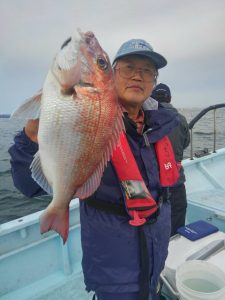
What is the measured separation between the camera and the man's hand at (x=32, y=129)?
1.74 meters

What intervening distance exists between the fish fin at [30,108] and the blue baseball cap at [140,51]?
0.84 meters

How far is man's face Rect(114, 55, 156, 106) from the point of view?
2.24 m

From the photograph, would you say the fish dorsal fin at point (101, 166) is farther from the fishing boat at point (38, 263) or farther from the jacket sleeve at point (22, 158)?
the fishing boat at point (38, 263)

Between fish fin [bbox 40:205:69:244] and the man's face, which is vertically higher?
the man's face

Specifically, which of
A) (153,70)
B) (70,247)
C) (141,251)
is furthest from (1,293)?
(153,70)

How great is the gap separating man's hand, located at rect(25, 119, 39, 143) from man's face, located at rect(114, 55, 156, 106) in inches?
30.5

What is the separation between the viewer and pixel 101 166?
5.64ft

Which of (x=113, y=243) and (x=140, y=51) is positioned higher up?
(x=140, y=51)

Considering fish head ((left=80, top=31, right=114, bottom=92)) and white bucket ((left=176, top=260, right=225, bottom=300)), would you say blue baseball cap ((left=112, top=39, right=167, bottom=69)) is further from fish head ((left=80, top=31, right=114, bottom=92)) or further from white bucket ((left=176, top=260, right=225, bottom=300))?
white bucket ((left=176, top=260, right=225, bottom=300))

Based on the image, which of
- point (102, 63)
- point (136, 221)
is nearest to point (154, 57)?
point (102, 63)

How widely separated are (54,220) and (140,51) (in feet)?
4.30

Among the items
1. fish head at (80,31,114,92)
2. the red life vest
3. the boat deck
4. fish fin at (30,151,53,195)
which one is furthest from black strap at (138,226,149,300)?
the boat deck

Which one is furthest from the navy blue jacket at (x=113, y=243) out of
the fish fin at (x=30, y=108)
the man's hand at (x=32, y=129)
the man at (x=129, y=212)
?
the fish fin at (x=30, y=108)

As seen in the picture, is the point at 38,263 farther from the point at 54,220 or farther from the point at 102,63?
the point at 102,63
